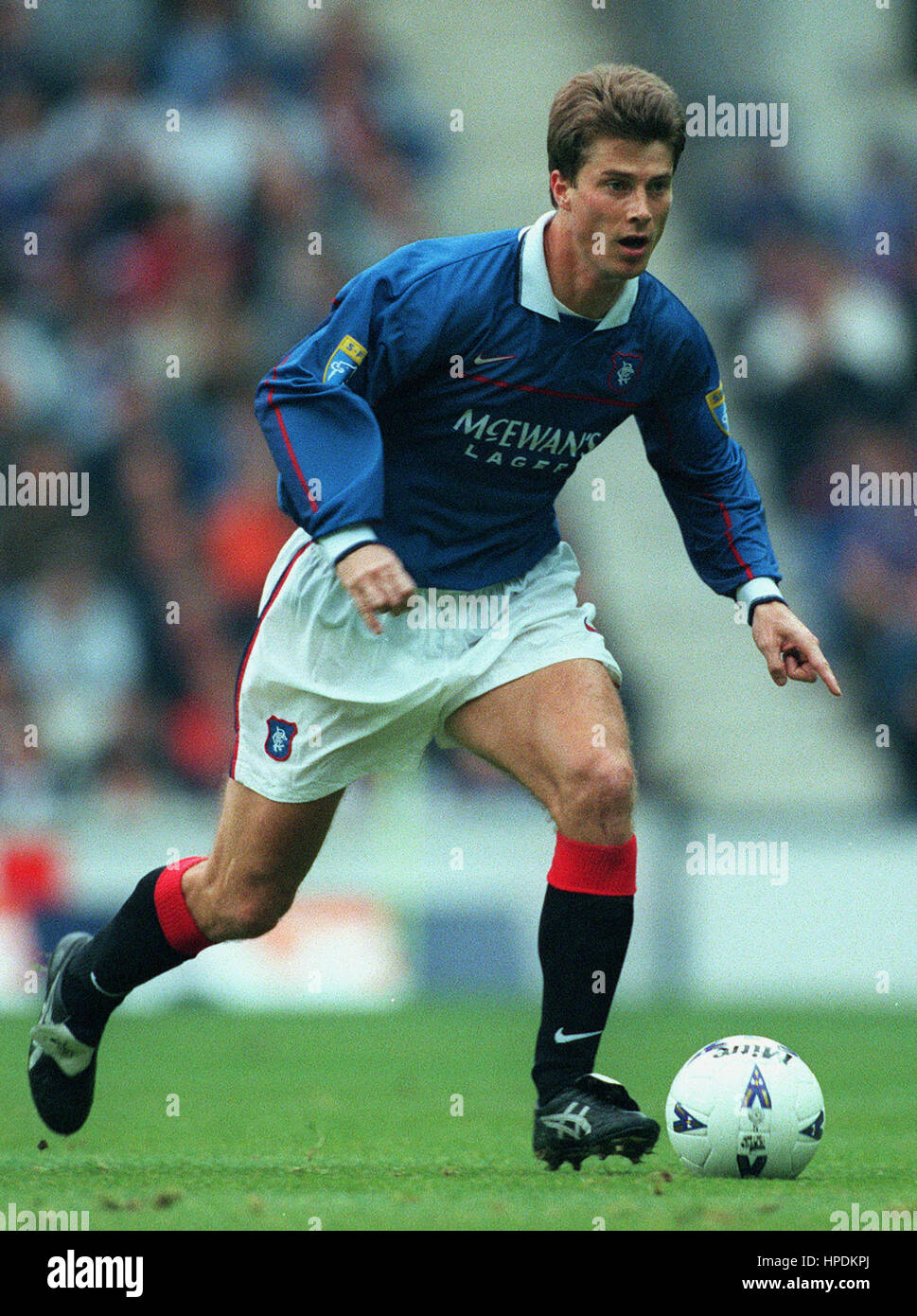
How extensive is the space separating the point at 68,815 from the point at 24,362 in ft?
10.5

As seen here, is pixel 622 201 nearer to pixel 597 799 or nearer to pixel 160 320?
pixel 597 799

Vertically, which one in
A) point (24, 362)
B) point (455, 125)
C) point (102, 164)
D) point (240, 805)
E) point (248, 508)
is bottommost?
point (240, 805)

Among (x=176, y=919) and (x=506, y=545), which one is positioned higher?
(x=506, y=545)

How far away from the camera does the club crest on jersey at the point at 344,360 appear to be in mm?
4523

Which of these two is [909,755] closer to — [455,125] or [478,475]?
[455,125]

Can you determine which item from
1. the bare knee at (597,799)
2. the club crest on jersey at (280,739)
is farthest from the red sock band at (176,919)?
the bare knee at (597,799)

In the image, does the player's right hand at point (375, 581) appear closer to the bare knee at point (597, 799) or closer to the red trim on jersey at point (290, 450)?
the red trim on jersey at point (290, 450)

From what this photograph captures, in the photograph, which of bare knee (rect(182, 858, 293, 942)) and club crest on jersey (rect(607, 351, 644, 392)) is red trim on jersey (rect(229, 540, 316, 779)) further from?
club crest on jersey (rect(607, 351, 644, 392))

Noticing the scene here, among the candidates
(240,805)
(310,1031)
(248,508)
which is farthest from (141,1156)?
(248,508)

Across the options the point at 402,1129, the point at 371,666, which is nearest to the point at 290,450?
the point at 371,666

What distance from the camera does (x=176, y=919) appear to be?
201 inches

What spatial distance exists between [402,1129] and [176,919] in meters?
1.15

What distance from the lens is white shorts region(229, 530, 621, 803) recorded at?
4758mm

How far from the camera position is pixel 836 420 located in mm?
12484
